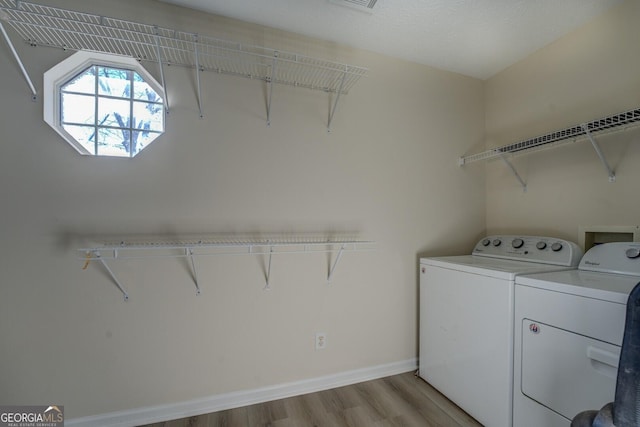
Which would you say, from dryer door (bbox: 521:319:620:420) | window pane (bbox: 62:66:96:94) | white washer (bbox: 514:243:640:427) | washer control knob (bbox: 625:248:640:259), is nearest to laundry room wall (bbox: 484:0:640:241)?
washer control knob (bbox: 625:248:640:259)

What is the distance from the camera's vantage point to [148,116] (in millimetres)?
1676

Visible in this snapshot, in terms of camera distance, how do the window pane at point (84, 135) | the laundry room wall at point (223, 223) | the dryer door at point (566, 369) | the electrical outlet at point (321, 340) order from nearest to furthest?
the dryer door at point (566, 369)
the laundry room wall at point (223, 223)
the window pane at point (84, 135)
the electrical outlet at point (321, 340)

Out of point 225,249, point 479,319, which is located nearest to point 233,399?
point 225,249

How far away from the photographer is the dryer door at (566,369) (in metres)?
1.05

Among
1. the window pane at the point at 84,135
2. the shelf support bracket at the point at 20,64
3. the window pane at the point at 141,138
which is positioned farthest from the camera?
the window pane at the point at 141,138

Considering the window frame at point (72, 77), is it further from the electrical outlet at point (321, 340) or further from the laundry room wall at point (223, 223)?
the electrical outlet at point (321, 340)

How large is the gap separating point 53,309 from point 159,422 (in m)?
0.86

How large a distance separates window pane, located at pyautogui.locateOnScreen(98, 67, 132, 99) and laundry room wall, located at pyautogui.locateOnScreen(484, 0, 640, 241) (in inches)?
104

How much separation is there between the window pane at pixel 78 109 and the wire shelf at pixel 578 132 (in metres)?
2.66

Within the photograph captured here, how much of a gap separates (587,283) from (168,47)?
2445mm

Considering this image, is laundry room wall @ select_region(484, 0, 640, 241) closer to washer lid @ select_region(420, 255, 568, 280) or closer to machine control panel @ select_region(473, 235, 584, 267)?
machine control panel @ select_region(473, 235, 584, 267)

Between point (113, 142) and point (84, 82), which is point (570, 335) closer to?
point (113, 142)

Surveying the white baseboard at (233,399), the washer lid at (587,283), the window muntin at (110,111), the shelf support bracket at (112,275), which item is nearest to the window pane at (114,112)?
the window muntin at (110,111)

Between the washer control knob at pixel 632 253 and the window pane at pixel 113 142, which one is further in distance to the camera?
the window pane at pixel 113 142
